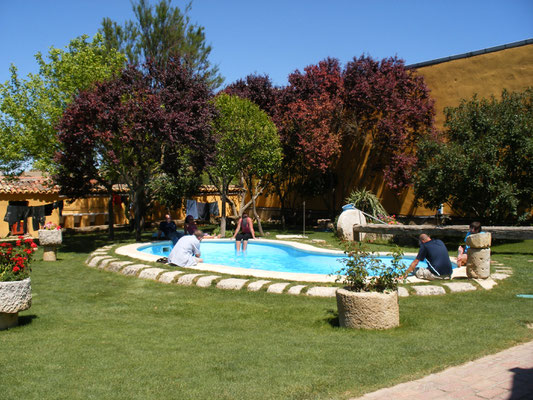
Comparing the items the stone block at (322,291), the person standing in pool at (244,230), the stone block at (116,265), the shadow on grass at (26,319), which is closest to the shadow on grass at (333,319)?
the stone block at (322,291)

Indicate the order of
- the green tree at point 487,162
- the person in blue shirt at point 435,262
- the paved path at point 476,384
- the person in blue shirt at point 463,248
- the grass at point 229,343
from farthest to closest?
the green tree at point 487,162 → the person in blue shirt at point 463,248 → the person in blue shirt at point 435,262 → the grass at point 229,343 → the paved path at point 476,384

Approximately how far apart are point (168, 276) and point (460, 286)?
6.16m

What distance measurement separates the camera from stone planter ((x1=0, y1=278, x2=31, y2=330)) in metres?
6.76

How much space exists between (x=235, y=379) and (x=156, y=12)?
32.3m

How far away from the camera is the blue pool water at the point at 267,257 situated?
51.3 ft

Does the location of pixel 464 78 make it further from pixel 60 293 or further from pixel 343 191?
pixel 60 293

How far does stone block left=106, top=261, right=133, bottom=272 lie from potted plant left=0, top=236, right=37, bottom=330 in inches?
197

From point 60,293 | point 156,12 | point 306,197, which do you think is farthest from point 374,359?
point 156,12

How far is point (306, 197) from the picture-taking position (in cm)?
2972

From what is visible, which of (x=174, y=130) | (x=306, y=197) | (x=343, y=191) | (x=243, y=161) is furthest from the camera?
(x=306, y=197)

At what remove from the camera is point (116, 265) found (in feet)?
40.9

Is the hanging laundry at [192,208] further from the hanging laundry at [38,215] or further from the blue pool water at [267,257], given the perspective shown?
the blue pool water at [267,257]

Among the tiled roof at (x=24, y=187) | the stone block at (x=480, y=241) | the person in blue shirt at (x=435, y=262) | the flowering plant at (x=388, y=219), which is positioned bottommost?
the person in blue shirt at (x=435, y=262)

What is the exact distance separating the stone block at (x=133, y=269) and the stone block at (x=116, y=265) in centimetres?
24
